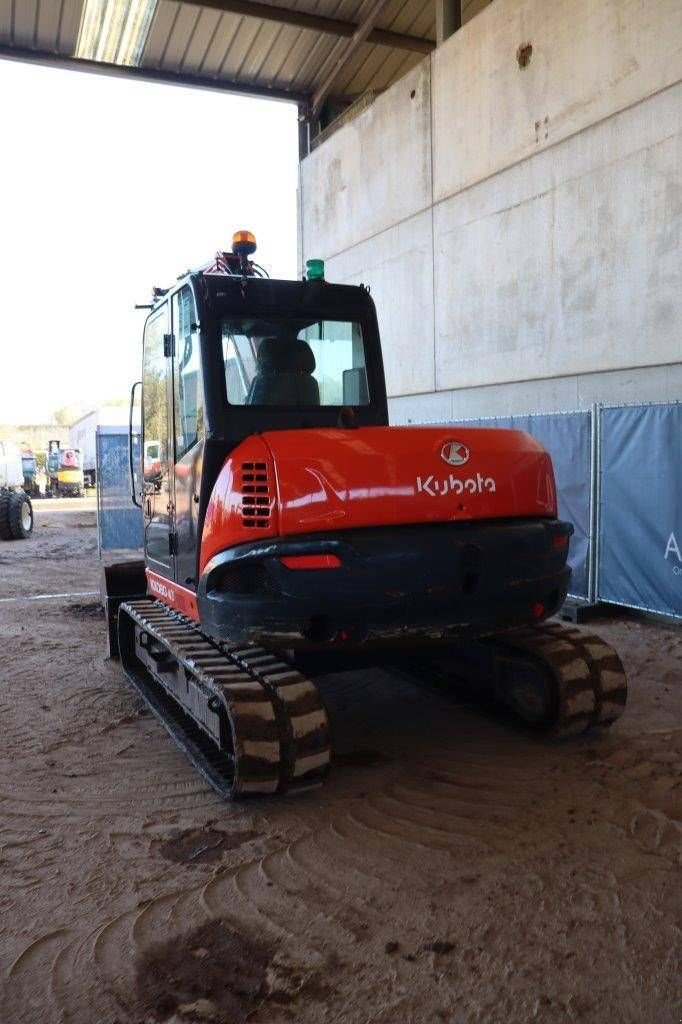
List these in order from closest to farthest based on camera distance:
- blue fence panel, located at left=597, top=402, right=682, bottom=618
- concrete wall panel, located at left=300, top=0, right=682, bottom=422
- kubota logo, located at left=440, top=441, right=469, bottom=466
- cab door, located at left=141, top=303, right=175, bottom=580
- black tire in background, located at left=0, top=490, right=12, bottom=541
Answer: kubota logo, located at left=440, top=441, right=469, bottom=466 → cab door, located at left=141, top=303, right=175, bottom=580 → blue fence panel, located at left=597, top=402, right=682, bottom=618 → concrete wall panel, located at left=300, top=0, right=682, bottom=422 → black tire in background, located at left=0, top=490, right=12, bottom=541

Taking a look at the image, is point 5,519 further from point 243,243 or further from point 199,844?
point 199,844

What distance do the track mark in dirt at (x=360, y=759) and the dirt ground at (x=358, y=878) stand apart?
20mm

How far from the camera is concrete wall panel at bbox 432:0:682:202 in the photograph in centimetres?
942

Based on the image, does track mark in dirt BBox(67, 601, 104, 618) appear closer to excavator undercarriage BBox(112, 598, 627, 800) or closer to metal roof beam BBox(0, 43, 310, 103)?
excavator undercarriage BBox(112, 598, 627, 800)

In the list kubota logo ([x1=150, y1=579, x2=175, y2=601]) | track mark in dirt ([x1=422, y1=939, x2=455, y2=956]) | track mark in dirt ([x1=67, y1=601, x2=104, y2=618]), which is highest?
kubota logo ([x1=150, y1=579, x2=175, y2=601])

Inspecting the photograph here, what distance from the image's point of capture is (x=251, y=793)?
14.3 ft

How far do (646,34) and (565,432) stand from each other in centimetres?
458

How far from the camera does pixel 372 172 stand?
15.5 m

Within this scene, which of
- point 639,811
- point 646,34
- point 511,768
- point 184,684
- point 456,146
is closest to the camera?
point 639,811

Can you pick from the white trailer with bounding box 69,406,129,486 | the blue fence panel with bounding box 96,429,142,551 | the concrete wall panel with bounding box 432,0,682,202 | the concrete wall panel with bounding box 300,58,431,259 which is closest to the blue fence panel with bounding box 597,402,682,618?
the concrete wall panel with bounding box 432,0,682,202

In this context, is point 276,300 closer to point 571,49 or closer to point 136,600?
point 136,600

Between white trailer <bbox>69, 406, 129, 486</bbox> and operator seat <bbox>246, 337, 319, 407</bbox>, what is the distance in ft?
122

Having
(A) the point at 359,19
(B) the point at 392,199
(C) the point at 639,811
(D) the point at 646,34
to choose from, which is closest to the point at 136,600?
(C) the point at 639,811

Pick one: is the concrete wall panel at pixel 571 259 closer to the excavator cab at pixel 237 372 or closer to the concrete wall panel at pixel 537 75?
the concrete wall panel at pixel 537 75
